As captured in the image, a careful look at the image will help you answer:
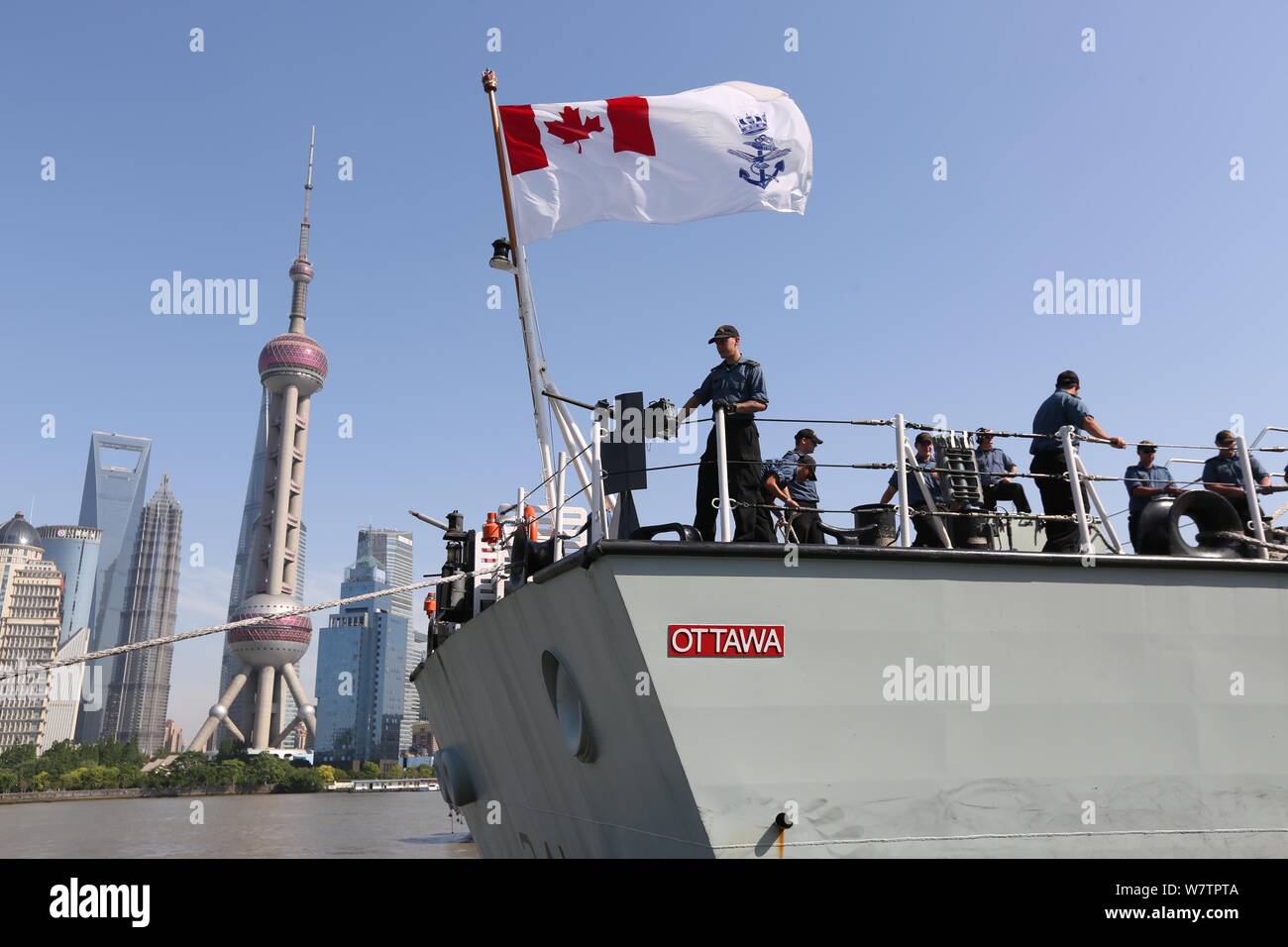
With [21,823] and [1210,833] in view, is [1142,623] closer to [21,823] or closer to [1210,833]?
[1210,833]

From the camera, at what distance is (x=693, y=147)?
9797 millimetres

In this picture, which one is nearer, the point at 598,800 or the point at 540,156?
the point at 598,800

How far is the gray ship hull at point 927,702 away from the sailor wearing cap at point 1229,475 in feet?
5.61

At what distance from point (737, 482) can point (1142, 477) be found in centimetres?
393

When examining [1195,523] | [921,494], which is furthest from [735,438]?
[1195,523]

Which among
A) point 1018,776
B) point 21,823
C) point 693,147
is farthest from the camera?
point 21,823

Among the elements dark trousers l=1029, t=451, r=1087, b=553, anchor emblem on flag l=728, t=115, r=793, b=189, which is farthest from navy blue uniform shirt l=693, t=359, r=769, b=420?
anchor emblem on flag l=728, t=115, r=793, b=189

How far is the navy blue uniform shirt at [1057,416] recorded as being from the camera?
7523mm

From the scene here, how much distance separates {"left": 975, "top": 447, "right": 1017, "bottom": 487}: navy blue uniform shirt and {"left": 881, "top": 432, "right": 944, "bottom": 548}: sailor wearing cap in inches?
15.2

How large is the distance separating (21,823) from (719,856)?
69.3 metres

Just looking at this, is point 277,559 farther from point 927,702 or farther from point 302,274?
point 927,702

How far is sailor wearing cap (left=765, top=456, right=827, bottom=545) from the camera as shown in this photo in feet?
23.1

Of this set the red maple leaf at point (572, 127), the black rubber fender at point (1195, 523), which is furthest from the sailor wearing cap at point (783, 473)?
the red maple leaf at point (572, 127)
